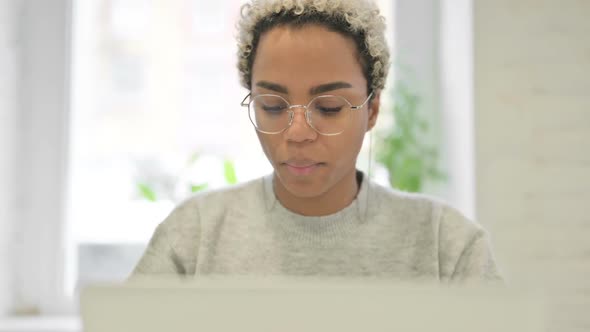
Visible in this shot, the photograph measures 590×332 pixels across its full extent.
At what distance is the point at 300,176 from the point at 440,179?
3.65 ft

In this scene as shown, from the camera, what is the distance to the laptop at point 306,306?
1.49 feet

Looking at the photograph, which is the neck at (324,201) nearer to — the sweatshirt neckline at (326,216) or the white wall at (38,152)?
the sweatshirt neckline at (326,216)

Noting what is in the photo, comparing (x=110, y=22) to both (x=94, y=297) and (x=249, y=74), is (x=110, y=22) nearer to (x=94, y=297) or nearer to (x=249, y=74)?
(x=249, y=74)

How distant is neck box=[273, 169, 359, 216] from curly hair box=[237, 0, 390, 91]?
0.19 meters

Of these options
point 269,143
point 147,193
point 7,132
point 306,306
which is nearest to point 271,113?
point 269,143

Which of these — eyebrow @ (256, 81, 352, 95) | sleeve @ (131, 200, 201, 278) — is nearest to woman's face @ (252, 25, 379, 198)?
eyebrow @ (256, 81, 352, 95)

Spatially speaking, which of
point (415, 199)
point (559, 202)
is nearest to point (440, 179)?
point (559, 202)

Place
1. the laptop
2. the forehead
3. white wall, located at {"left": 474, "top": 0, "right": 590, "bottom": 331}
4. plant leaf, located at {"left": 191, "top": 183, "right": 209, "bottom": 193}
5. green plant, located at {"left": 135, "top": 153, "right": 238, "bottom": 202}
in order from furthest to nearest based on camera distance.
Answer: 1. green plant, located at {"left": 135, "top": 153, "right": 238, "bottom": 202}
2. plant leaf, located at {"left": 191, "top": 183, "right": 209, "bottom": 193}
3. white wall, located at {"left": 474, "top": 0, "right": 590, "bottom": 331}
4. the forehead
5. the laptop

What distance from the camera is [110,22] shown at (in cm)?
215

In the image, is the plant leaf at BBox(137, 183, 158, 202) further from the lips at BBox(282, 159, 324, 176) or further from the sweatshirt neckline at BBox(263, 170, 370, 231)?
the lips at BBox(282, 159, 324, 176)

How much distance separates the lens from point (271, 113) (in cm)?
98

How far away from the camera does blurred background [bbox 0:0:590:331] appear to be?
5.87 feet

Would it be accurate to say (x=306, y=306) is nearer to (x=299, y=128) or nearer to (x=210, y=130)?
(x=299, y=128)

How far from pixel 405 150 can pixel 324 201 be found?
90 centimetres
